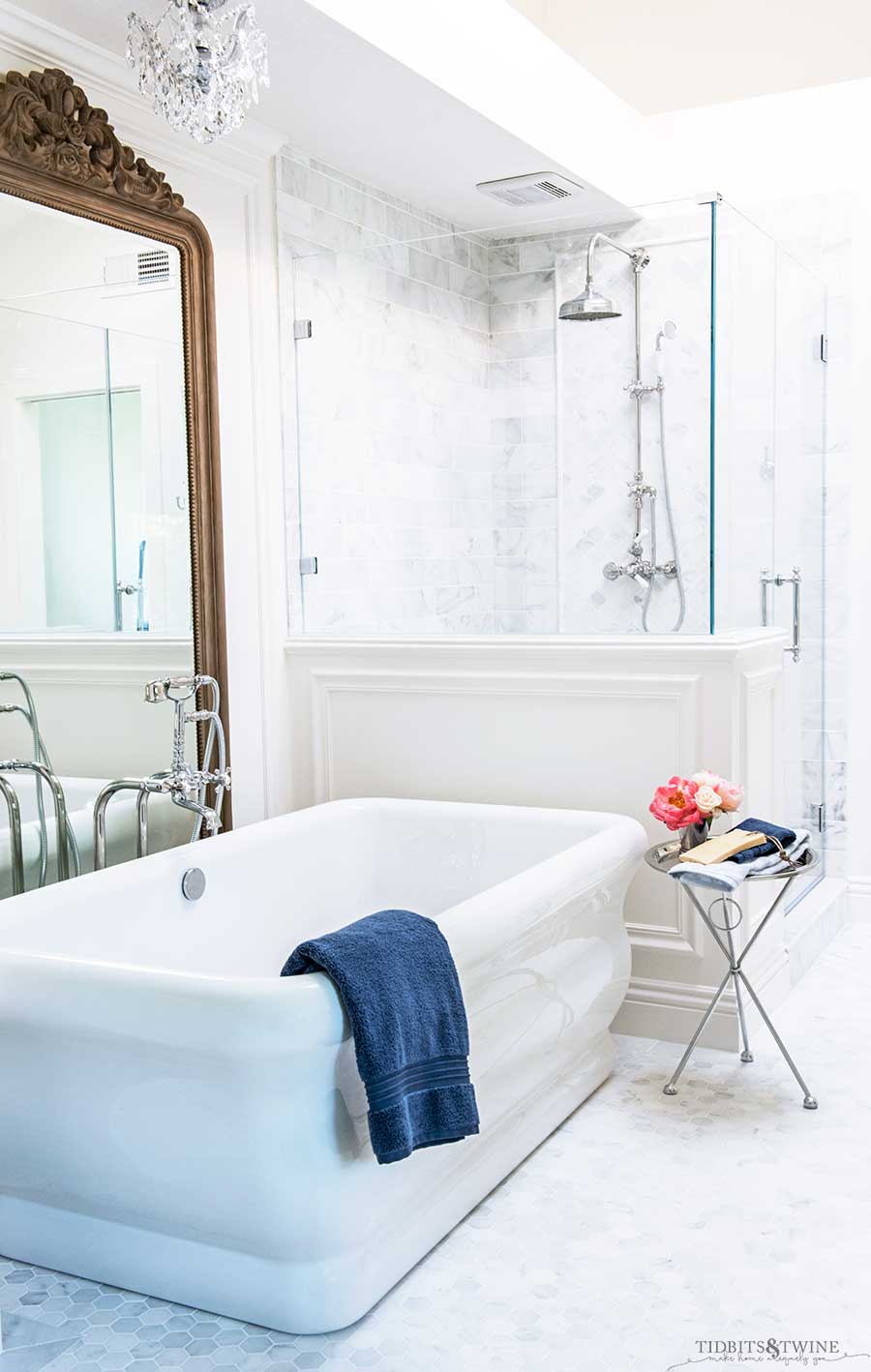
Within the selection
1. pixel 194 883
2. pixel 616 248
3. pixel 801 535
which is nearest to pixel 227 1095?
pixel 194 883

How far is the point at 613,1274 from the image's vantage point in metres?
2.26

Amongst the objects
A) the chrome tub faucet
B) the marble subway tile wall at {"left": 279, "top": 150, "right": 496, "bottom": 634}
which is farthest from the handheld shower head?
the chrome tub faucet

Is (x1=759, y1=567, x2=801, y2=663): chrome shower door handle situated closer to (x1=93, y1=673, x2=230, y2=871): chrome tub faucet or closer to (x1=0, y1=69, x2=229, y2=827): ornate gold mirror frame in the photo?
(x1=0, y1=69, x2=229, y2=827): ornate gold mirror frame

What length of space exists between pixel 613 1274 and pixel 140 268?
243cm

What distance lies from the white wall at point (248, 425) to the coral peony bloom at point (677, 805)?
1.20 metres

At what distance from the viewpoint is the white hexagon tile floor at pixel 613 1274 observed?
6.70 ft

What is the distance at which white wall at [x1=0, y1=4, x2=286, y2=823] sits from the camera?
11.3ft

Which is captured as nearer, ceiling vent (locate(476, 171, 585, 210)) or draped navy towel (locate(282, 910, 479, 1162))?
draped navy towel (locate(282, 910, 479, 1162))

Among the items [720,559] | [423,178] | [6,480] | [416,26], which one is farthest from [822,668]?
[6,480]

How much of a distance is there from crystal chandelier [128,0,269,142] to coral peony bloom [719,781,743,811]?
5.80ft

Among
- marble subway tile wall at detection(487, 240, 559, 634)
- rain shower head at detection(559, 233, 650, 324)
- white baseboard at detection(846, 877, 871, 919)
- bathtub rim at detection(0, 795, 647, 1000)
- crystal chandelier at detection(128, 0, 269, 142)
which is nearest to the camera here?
bathtub rim at detection(0, 795, 647, 1000)

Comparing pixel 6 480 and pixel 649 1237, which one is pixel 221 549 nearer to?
pixel 6 480

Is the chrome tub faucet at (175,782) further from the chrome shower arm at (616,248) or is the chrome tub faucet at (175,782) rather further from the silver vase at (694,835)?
the chrome shower arm at (616,248)

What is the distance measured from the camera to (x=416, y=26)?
10.3ft
